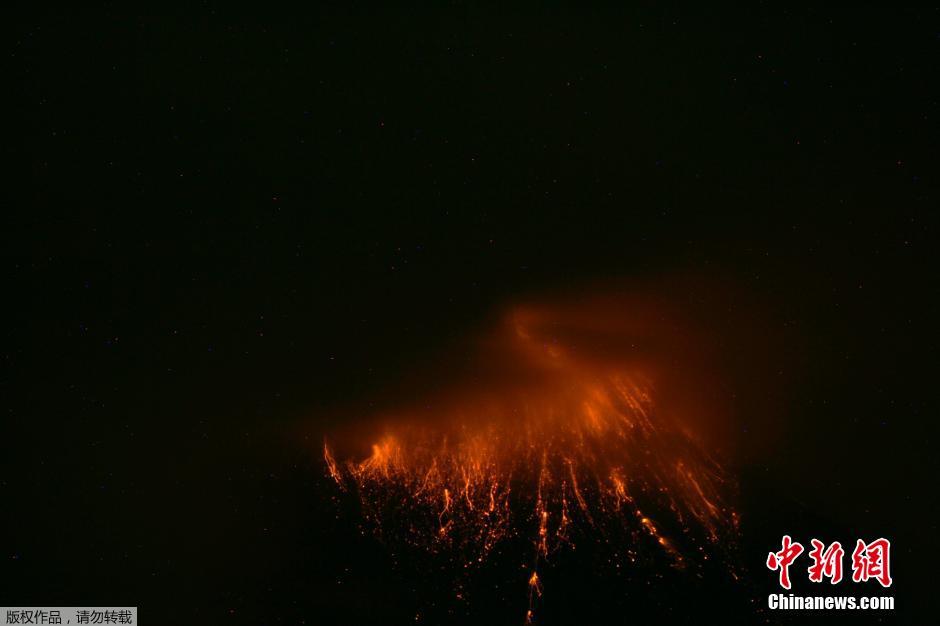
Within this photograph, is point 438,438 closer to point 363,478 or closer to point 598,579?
point 363,478

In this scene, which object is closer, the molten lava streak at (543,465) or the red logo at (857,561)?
the red logo at (857,561)

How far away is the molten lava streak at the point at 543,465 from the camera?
3469mm

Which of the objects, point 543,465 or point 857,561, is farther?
point 543,465

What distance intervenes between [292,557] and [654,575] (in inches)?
106

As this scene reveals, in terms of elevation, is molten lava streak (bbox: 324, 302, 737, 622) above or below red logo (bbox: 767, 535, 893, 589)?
above

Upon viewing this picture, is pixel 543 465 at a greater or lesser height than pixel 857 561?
greater

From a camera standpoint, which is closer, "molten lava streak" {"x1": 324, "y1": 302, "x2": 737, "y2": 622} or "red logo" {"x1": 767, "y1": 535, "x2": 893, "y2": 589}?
"red logo" {"x1": 767, "y1": 535, "x2": 893, "y2": 589}

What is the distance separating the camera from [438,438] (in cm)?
366

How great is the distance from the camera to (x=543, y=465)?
14.1 ft

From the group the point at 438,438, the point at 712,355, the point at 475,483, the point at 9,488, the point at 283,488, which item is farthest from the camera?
the point at 475,483

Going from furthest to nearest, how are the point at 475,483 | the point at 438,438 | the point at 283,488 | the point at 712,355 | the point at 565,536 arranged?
1. the point at 565,536
2. the point at 475,483
3. the point at 438,438
4. the point at 283,488
5. the point at 712,355

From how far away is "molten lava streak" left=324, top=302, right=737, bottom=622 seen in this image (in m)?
3.47

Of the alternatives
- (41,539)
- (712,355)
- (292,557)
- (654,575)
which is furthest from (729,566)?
(41,539)

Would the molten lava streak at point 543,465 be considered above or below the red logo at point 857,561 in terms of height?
above
